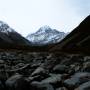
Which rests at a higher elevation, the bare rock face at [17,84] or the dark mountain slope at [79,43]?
the dark mountain slope at [79,43]

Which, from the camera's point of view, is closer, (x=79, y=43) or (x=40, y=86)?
(x=40, y=86)

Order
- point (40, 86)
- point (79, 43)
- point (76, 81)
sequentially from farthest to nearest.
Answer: point (79, 43) < point (76, 81) < point (40, 86)

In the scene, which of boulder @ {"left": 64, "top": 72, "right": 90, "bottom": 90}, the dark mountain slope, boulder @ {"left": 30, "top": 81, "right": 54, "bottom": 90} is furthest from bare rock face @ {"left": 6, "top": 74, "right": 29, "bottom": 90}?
the dark mountain slope

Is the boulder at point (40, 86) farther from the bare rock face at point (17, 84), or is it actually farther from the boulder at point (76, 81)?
the boulder at point (76, 81)

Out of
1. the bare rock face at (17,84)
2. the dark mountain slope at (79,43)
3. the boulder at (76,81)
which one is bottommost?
the boulder at (76,81)

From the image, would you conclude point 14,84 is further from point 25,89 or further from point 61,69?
point 61,69

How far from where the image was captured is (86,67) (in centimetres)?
819

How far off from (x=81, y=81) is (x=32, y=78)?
1282 millimetres

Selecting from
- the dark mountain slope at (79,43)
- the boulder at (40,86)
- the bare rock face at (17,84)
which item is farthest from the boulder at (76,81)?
the dark mountain slope at (79,43)

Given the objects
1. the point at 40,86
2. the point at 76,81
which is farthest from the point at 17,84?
the point at 76,81

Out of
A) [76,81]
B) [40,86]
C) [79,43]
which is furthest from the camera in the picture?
[79,43]

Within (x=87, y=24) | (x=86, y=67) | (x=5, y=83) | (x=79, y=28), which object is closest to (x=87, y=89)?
(x=5, y=83)

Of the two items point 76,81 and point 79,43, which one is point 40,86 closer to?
point 76,81

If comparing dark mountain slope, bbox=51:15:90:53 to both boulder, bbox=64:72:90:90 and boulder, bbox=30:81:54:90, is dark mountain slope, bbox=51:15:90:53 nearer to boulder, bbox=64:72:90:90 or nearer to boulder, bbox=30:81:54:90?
boulder, bbox=64:72:90:90
